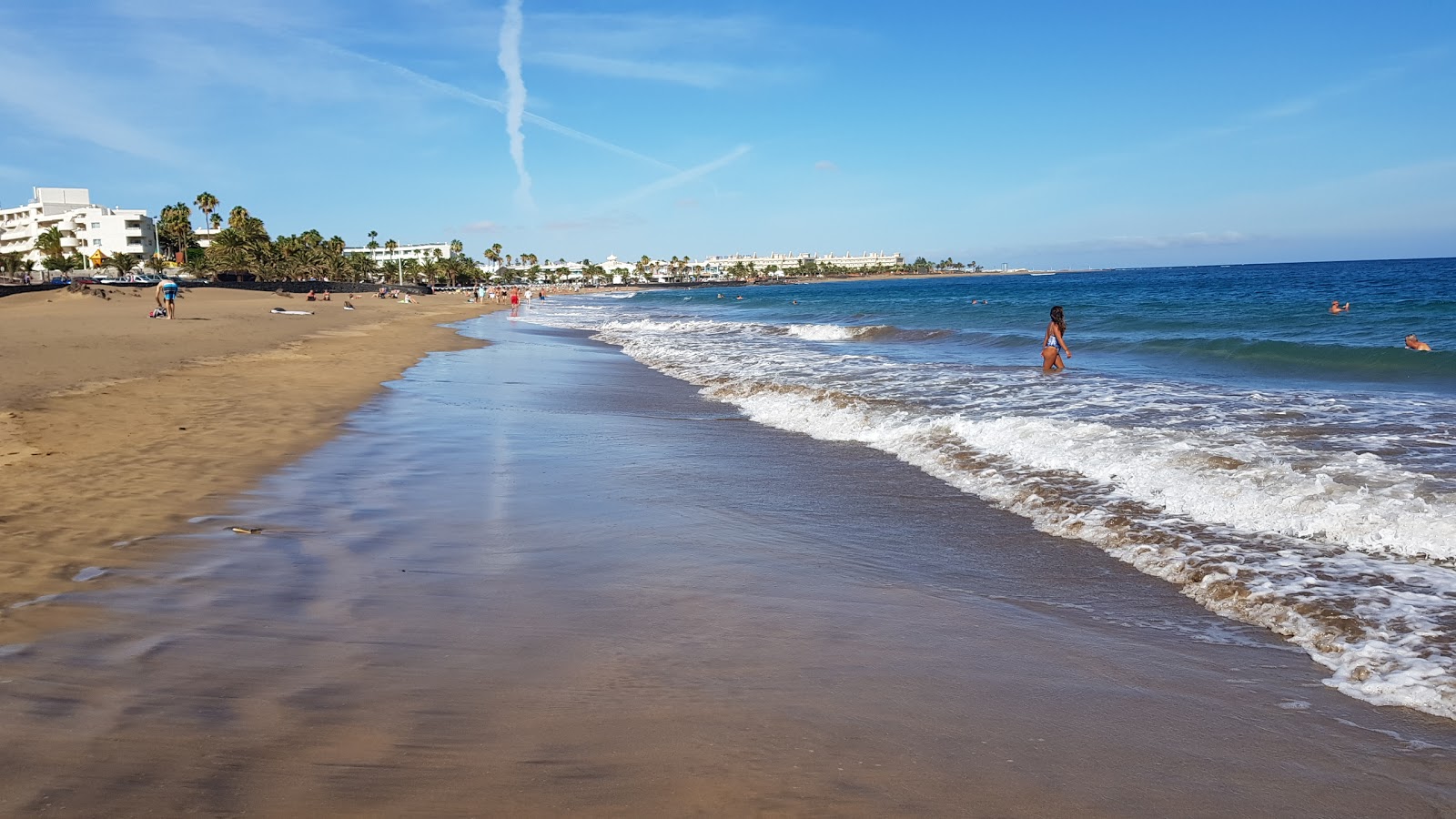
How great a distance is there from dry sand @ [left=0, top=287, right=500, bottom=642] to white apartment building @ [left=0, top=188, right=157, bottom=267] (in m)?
84.8

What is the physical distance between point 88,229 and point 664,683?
116109 millimetres

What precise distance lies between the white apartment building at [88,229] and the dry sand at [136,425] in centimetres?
8483

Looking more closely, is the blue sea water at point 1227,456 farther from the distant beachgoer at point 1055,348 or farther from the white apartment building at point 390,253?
the white apartment building at point 390,253

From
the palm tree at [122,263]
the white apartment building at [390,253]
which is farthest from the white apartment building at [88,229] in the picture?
the white apartment building at [390,253]

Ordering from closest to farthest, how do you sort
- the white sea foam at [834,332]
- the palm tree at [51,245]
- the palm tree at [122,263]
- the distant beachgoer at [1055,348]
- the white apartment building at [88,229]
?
the distant beachgoer at [1055,348], the white sea foam at [834,332], the palm tree at [51,245], the palm tree at [122,263], the white apartment building at [88,229]

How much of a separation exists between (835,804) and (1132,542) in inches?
157

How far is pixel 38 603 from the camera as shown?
4.25 metres

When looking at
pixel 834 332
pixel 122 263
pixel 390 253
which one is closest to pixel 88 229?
pixel 122 263

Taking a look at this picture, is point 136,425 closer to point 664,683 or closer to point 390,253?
point 664,683

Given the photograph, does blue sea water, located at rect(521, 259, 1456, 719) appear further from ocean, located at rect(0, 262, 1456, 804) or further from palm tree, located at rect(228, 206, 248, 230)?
palm tree, located at rect(228, 206, 248, 230)

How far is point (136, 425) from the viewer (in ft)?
31.2

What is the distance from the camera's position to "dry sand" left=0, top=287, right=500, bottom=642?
5477 millimetres

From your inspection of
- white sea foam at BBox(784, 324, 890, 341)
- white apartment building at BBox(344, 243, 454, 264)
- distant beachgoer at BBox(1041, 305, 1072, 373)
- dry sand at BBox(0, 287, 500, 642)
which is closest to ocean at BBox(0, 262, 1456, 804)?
dry sand at BBox(0, 287, 500, 642)

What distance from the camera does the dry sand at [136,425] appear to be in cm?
548
